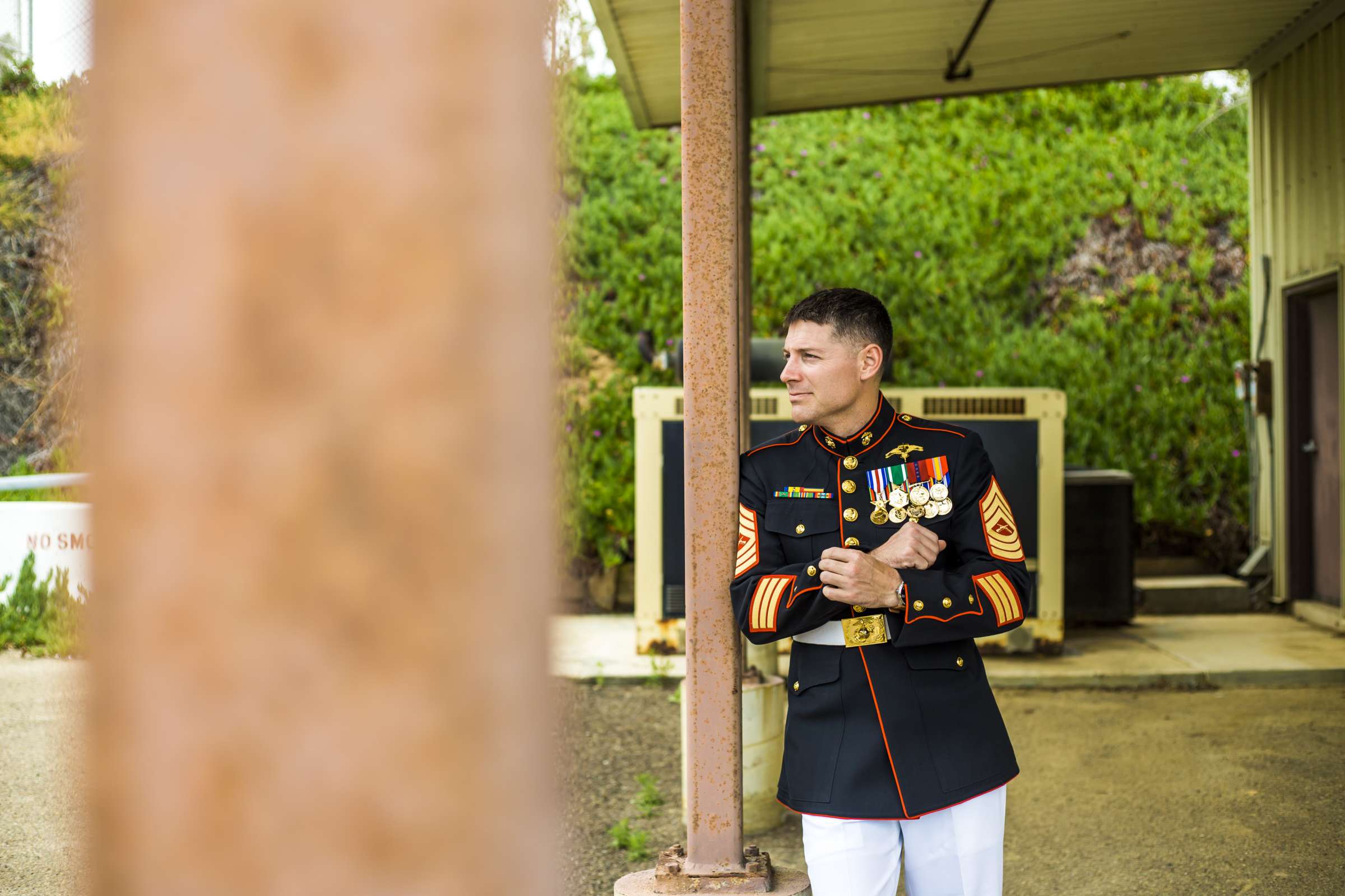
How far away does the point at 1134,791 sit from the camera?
4727 millimetres

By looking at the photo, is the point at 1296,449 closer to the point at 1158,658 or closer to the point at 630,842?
the point at 1158,658

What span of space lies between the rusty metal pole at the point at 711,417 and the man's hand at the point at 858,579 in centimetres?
58

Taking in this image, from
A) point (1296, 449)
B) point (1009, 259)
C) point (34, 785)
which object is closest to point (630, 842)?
point (34, 785)

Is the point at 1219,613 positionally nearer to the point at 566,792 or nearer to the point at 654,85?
the point at 654,85

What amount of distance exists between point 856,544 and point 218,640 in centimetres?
212

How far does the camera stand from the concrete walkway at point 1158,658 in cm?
640

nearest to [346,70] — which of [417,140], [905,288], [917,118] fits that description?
[417,140]

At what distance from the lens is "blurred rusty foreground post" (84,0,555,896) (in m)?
0.21

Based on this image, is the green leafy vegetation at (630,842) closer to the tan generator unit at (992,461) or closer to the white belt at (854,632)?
the white belt at (854,632)

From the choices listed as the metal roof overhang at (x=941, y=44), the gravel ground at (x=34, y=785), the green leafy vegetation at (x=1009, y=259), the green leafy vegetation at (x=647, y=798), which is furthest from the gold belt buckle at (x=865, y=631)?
the green leafy vegetation at (x=1009, y=259)

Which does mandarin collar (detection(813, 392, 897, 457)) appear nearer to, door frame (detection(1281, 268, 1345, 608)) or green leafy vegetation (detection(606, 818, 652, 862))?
green leafy vegetation (detection(606, 818, 652, 862))

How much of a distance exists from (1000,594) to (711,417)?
2.70ft

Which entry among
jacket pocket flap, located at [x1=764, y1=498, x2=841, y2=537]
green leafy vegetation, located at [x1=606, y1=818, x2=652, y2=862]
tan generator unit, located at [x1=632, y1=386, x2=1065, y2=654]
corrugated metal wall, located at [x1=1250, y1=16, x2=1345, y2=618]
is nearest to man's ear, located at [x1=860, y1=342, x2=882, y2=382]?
jacket pocket flap, located at [x1=764, y1=498, x2=841, y2=537]

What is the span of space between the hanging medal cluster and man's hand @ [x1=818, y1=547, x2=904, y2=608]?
0.19 meters
